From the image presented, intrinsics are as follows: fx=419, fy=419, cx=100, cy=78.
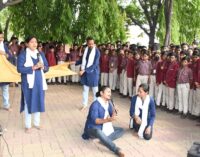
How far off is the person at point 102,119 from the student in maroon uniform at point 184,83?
8.82ft

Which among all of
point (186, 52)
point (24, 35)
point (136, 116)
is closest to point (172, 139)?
point (136, 116)

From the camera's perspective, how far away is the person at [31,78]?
768 centimetres

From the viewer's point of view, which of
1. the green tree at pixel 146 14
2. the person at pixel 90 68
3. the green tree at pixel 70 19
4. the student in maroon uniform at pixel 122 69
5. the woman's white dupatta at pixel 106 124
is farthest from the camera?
the green tree at pixel 146 14

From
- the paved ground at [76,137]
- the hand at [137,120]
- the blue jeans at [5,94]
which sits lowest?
the paved ground at [76,137]

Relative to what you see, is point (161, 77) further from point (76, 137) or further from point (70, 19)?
point (70, 19)

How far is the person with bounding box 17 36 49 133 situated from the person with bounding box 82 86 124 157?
1134mm

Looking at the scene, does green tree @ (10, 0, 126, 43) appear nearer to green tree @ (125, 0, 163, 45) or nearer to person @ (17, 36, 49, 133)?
green tree @ (125, 0, 163, 45)

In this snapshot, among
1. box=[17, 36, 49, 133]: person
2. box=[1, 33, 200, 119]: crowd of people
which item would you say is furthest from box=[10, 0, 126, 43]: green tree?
box=[17, 36, 49, 133]: person

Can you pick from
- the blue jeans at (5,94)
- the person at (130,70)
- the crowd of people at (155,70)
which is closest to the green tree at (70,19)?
the crowd of people at (155,70)

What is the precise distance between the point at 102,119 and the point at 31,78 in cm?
163

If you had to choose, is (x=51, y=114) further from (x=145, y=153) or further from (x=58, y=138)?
(x=145, y=153)

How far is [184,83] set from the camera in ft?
31.4

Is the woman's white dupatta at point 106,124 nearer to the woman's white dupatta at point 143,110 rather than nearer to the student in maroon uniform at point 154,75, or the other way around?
the woman's white dupatta at point 143,110

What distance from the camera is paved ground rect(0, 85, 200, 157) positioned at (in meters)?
6.70
